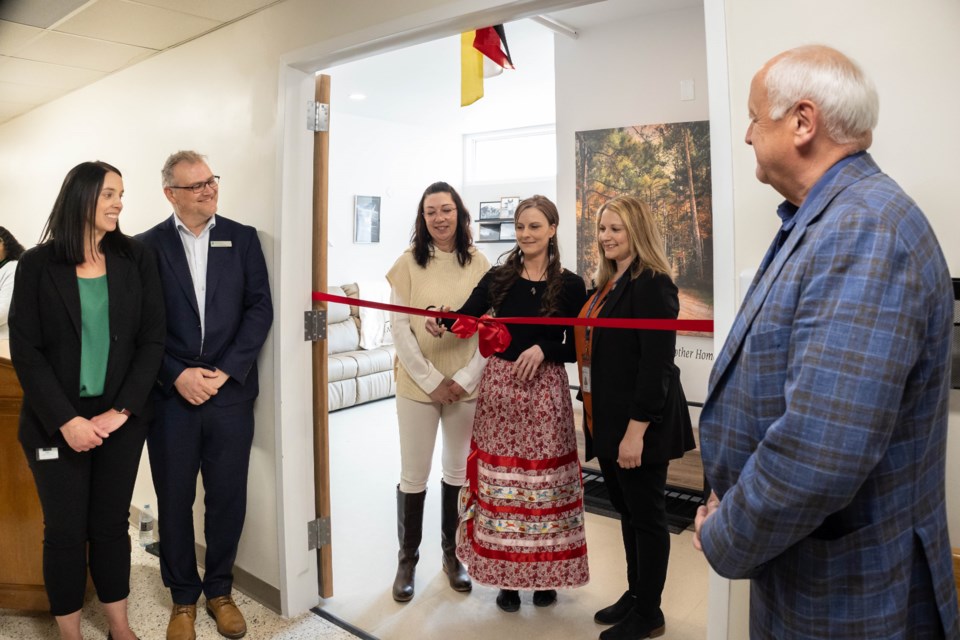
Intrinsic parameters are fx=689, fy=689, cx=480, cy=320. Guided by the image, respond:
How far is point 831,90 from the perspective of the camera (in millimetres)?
1012

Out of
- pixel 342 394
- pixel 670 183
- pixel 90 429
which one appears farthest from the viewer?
pixel 342 394

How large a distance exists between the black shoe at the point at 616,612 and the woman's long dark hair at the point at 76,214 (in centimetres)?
214

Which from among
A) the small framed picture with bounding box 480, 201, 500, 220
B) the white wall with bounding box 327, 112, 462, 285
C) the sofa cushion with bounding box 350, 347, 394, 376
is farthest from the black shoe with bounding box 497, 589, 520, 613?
the small framed picture with bounding box 480, 201, 500, 220

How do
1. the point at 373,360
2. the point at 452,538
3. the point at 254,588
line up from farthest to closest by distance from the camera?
the point at 373,360 → the point at 452,538 → the point at 254,588

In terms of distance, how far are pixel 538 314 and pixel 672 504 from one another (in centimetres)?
177

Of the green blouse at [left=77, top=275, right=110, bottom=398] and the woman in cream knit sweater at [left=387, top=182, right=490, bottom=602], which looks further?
the woman in cream knit sweater at [left=387, top=182, right=490, bottom=602]

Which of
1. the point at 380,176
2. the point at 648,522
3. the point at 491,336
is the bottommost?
the point at 648,522

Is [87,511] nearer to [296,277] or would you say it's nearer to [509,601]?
[296,277]

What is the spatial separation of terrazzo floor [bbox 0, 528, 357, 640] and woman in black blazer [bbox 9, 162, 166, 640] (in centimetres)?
33

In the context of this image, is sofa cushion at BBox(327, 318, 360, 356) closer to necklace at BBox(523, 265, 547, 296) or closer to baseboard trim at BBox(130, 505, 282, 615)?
baseboard trim at BBox(130, 505, 282, 615)

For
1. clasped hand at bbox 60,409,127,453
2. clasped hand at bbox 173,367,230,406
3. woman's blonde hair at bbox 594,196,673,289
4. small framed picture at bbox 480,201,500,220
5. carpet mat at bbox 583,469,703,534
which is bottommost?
carpet mat at bbox 583,469,703,534

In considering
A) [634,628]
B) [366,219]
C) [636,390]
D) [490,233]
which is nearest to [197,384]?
[636,390]

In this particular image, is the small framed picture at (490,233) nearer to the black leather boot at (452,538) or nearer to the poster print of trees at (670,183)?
the poster print of trees at (670,183)

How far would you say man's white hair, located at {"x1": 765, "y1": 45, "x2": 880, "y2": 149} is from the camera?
101 centimetres
